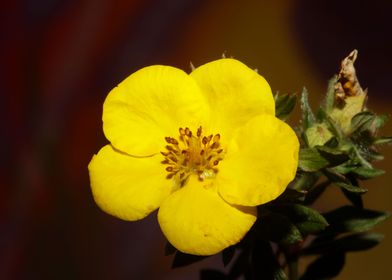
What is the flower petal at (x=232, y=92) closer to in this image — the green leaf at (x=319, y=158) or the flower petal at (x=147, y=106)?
the flower petal at (x=147, y=106)

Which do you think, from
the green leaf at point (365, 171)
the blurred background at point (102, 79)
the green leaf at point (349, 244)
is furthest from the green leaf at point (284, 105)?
the blurred background at point (102, 79)

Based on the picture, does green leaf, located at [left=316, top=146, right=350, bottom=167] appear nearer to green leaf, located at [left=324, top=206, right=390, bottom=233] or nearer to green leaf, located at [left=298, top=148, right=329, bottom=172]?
green leaf, located at [left=298, top=148, right=329, bottom=172]

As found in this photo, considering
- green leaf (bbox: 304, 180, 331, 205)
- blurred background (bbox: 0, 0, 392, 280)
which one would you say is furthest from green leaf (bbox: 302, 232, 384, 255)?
blurred background (bbox: 0, 0, 392, 280)

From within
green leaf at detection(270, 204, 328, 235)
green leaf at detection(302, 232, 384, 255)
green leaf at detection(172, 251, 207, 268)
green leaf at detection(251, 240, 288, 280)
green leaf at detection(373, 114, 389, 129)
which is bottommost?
green leaf at detection(302, 232, 384, 255)

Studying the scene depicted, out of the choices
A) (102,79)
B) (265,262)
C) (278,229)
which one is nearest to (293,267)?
(265,262)

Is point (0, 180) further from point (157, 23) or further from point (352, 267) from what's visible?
point (352, 267)

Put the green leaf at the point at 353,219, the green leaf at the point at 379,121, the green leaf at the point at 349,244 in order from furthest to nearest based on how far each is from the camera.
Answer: the green leaf at the point at 349,244 → the green leaf at the point at 353,219 → the green leaf at the point at 379,121

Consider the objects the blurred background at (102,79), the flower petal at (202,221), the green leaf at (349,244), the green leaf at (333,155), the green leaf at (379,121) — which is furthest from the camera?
the blurred background at (102,79)

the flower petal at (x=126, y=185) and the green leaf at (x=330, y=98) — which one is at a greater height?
the green leaf at (x=330, y=98)
